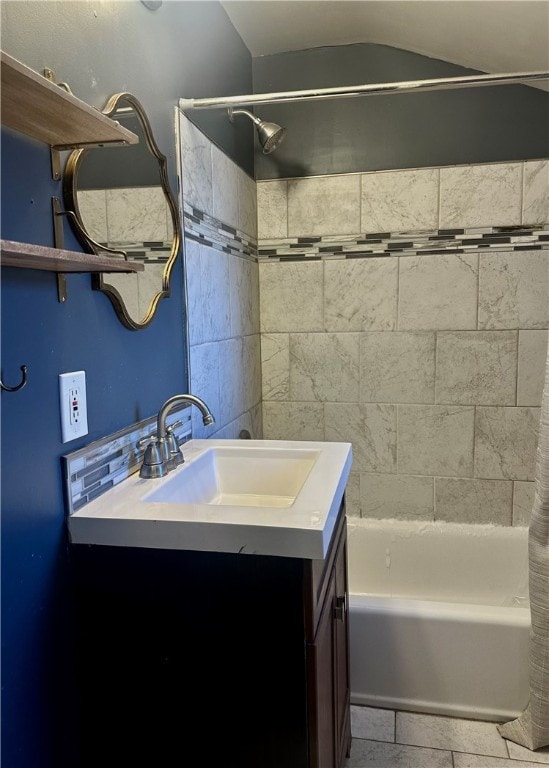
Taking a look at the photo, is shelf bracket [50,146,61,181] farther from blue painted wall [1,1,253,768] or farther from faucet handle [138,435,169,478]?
faucet handle [138,435,169,478]

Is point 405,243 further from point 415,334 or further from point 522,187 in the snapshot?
point 522,187

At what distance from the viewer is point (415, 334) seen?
2637mm

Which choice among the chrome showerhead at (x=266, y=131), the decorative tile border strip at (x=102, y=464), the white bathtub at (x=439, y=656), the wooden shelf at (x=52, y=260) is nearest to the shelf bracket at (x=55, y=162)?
the wooden shelf at (x=52, y=260)

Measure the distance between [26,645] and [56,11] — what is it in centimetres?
120

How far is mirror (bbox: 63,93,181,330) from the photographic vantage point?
1240 millimetres

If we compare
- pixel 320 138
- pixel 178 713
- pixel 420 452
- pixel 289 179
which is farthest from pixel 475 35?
pixel 178 713

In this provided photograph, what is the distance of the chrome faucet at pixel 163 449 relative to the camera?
1398 millimetres

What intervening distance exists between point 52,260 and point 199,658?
802 millimetres

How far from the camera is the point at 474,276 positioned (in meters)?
2.55

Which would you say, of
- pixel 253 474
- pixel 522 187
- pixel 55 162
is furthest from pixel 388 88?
pixel 253 474

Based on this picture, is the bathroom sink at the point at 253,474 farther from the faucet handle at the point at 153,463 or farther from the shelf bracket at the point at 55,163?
the shelf bracket at the point at 55,163

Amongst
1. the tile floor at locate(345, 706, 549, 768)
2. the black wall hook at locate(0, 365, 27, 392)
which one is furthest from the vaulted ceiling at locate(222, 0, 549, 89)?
the tile floor at locate(345, 706, 549, 768)

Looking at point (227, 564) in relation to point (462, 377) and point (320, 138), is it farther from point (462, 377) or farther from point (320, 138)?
point (320, 138)

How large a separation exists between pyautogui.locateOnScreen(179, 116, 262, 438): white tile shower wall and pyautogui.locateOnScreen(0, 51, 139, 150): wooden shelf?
0.70 meters
